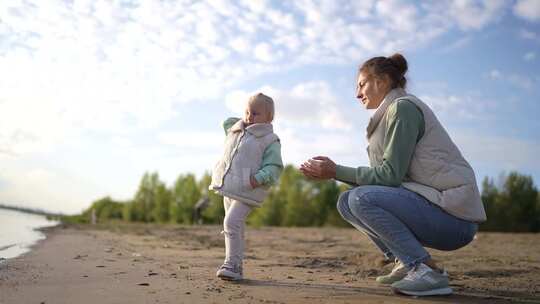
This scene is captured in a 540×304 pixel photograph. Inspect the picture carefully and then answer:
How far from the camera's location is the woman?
3.06 metres

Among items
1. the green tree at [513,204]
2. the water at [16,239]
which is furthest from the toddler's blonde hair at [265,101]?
the green tree at [513,204]

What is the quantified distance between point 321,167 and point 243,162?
902mm

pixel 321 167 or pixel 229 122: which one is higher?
pixel 229 122

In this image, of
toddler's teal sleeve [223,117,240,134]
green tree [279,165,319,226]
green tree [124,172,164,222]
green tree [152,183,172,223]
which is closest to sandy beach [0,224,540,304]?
toddler's teal sleeve [223,117,240,134]

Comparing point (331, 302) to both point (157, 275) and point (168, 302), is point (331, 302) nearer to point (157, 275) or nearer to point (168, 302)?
point (168, 302)

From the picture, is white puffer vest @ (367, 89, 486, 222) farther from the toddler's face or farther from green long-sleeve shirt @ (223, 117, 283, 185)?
the toddler's face

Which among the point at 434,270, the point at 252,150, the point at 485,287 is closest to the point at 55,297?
the point at 252,150

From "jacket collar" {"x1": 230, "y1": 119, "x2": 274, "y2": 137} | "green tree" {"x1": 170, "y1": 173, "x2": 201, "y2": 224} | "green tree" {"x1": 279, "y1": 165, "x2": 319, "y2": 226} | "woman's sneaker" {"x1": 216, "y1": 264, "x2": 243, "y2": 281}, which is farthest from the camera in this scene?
"green tree" {"x1": 170, "y1": 173, "x2": 201, "y2": 224}

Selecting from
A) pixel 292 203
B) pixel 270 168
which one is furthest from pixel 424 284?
pixel 292 203

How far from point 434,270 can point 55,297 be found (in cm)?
230

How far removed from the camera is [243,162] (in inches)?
158

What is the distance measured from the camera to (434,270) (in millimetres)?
3223

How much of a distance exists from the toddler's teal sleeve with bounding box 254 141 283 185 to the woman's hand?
1.94 ft

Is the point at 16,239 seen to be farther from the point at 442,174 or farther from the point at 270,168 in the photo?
the point at 442,174
